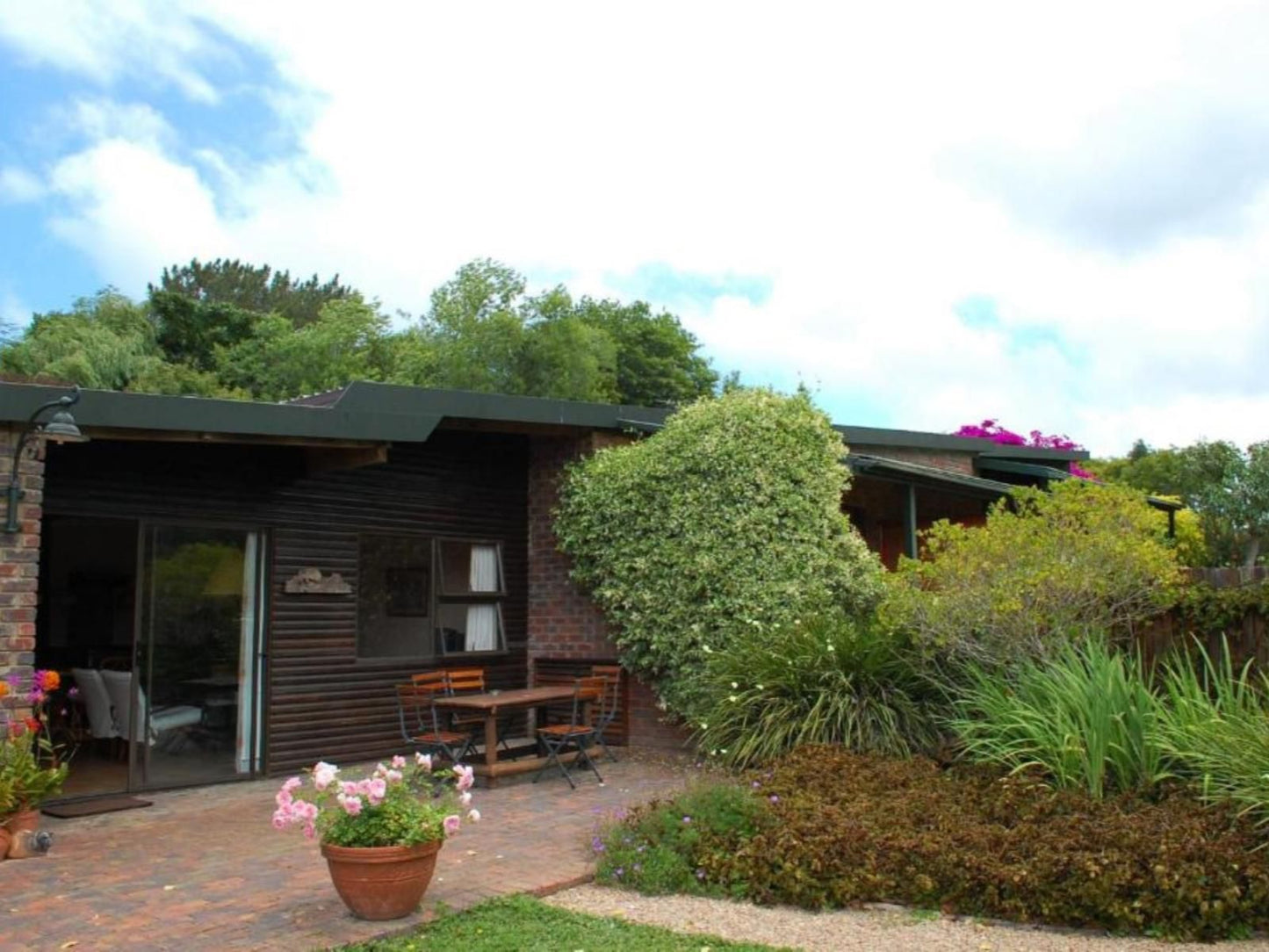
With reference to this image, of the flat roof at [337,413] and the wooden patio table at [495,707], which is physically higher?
the flat roof at [337,413]

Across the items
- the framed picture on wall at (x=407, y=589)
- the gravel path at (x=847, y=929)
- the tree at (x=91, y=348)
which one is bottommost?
the gravel path at (x=847, y=929)

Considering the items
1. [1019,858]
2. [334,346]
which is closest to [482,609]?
[1019,858]

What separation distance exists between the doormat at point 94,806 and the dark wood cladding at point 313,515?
4.44ft

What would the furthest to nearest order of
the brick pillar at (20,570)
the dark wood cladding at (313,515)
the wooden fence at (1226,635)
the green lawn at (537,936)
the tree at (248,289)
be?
the tree at (248,289) < the dark wood cladding at (313,515) < the wooden fence at (1226,635) < the brick pillar at (20,570) < the green lawn at (537,936)

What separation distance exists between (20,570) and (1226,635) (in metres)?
7.56

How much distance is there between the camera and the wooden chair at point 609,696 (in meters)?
9.78

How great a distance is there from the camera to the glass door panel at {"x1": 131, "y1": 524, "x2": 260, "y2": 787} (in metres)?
8.71

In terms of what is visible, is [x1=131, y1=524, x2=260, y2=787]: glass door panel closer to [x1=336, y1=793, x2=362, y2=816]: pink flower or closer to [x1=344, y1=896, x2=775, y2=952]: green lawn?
[x1=336, y1=793, x2=362, y2=816]: pink flower

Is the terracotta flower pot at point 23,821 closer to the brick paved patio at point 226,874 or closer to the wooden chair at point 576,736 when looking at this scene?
the brick paved patio at point 226,874

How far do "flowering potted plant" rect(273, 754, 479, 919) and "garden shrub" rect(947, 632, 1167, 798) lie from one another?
11.1 ft

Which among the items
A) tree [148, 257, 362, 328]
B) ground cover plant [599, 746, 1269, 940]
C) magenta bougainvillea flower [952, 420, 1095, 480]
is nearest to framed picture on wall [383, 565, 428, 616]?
ground cover plant [599, 746, 1269, 940]

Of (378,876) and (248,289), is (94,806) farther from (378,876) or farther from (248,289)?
(248,289)

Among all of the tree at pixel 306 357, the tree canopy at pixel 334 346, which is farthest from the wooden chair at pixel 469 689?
the tree at pixel 306 357

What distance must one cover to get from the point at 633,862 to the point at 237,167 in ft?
52.5
